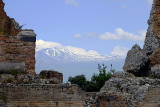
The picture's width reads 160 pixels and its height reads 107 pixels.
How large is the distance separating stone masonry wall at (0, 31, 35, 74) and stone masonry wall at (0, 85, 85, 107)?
179 centimetres

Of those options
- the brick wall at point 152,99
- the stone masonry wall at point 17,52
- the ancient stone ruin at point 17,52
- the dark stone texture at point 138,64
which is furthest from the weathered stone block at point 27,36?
the dark stone texture at point 138,64

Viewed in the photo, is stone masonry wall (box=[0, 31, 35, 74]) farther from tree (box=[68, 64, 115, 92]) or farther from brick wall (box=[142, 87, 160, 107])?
tree (box=[68, 64, 115, 92])

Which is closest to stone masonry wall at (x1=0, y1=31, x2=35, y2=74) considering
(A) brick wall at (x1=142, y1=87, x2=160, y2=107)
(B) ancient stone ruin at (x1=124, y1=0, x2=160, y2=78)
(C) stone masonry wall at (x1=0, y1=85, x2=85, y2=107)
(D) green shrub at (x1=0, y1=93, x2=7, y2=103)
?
(C) stone masonry wall at (x1=0, y1=85, x2=85, y2=107)

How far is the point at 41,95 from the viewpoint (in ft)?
52.9

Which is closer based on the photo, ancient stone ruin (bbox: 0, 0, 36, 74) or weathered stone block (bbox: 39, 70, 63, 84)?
ancient stone ruin (bbox: 0, 0, 36, 74)

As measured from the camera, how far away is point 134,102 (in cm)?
1927

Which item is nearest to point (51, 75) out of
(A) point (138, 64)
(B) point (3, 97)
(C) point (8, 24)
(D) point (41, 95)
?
(D) point (41, 95)

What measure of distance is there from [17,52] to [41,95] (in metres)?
2.80

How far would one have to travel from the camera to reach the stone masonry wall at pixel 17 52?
1769 centimetres

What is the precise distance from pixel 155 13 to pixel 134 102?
889 centimetres

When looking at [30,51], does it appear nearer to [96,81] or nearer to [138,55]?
[138,55]

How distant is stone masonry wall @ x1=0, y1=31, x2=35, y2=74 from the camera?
17.7 meters

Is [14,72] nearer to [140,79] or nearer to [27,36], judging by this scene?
[27,36]

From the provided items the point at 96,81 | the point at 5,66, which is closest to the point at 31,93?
the point at 5,66
